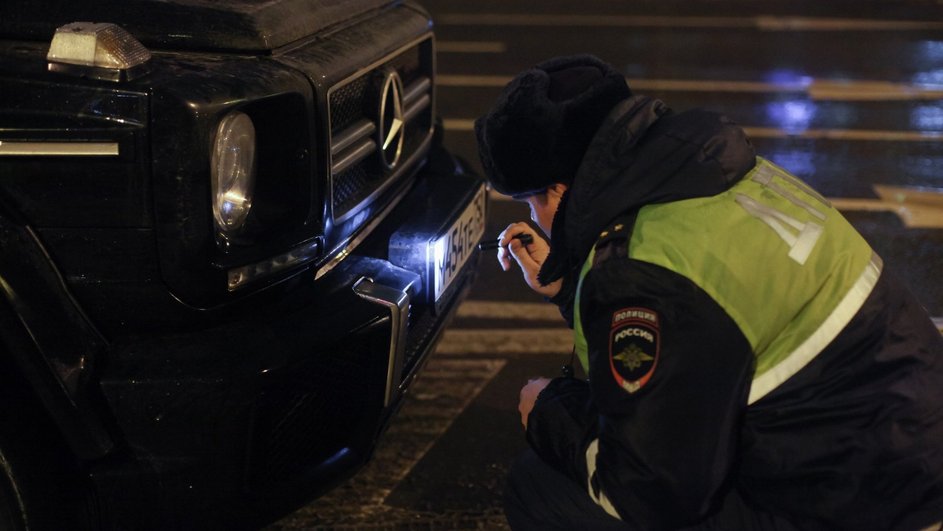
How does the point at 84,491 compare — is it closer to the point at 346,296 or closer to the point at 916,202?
the point at 346,296

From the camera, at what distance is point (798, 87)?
852 centimetres

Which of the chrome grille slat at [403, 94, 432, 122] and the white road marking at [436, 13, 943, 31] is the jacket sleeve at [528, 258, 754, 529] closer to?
the chrome grille slat at [403, 94, 432, 122]

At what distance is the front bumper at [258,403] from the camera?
2.33 metres

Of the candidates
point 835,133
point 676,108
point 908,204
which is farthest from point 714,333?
point 676,108

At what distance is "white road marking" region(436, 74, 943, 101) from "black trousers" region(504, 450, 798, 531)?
602cm

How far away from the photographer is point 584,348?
216cm

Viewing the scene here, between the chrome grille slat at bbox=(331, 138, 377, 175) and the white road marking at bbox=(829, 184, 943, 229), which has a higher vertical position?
the chrome grille slat at bbox=(331, 138, 377, 175)

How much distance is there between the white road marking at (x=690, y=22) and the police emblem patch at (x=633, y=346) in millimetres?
9075

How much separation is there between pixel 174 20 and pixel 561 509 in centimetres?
132

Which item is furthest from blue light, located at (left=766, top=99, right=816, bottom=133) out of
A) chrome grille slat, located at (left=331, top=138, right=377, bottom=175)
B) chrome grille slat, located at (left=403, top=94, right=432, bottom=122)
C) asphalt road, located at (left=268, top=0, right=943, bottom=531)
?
chrome grille slat, located at (left=331, top=138, right=377, bottom=175)

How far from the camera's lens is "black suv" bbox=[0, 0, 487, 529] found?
2.29 meters

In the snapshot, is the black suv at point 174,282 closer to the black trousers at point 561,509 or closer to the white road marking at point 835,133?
the black trousers at point 561,509

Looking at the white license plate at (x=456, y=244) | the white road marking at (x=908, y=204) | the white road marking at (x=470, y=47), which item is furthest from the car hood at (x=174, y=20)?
the white road marking at (x=470, y=47)

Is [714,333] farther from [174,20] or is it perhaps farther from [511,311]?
[511,311]
